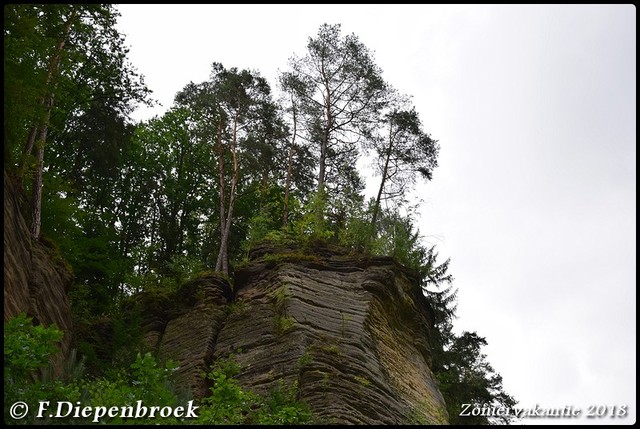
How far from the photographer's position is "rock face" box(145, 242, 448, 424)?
47.1 feet

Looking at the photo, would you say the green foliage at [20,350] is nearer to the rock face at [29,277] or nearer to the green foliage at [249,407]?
the rock face at [29,277]

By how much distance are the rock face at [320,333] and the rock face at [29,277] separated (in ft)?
9.68

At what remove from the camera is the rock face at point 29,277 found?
13688 millimetres

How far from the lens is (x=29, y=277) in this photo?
15.2 meters

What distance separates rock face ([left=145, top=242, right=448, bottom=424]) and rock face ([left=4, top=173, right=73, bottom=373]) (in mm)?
2952

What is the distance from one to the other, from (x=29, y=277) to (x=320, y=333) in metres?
6.62

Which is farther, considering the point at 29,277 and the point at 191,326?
the point at 191,326

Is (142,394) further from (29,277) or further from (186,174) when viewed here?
(186,174)

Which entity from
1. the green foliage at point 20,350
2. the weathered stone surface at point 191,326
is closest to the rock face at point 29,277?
the green foliage at point 20,350

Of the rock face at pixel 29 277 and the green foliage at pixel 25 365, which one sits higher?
the rock face at pixel 29 277

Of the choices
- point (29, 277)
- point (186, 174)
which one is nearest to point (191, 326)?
point (29, 277)

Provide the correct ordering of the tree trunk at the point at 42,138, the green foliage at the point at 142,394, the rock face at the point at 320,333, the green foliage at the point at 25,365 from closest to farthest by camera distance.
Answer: the green foliage at the point at 25,365, the green foliage at the point at 142,394, the rock face at the point at 320,333, the tree trunk at the point at 42,138

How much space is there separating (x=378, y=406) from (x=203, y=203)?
810 inches

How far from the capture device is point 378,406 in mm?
13828
